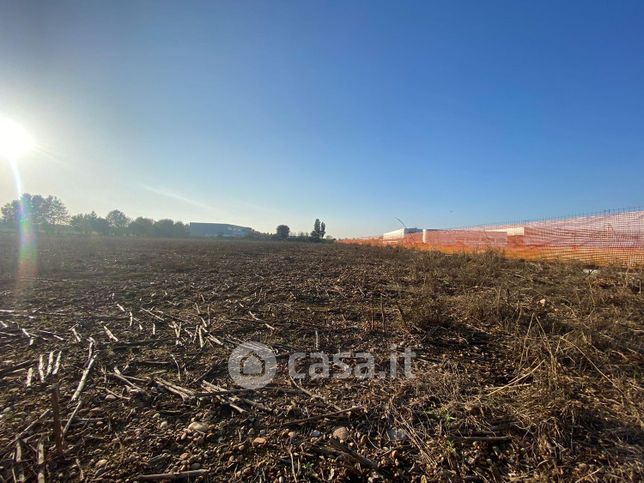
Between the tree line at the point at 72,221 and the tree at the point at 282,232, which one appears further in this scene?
the tree at the point at 282,232

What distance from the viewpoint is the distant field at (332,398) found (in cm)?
168

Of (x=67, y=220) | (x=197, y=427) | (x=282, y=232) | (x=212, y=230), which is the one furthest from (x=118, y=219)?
(x=197, y=427)

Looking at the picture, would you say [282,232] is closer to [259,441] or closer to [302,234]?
[302,234]

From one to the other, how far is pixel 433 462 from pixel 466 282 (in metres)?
5.84

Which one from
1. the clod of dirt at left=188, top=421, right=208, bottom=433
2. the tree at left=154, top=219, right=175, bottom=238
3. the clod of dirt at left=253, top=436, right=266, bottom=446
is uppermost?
the tree at left=154, top=219, right=175, bottom=238

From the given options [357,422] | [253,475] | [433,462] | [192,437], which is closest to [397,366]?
[357,422]

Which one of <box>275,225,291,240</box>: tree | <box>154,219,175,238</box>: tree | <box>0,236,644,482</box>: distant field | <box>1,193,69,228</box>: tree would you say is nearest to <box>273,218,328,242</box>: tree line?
<box>275,225,291,240</box>: tree

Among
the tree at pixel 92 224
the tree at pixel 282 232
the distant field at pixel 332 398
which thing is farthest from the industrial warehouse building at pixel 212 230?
the distant field at pixel 332 398

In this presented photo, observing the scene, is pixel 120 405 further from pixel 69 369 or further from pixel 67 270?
pixel 67 270

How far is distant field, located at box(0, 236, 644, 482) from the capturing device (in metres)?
1.68

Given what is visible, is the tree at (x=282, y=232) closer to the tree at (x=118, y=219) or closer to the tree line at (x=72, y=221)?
the tree line at (x=72, y=221)

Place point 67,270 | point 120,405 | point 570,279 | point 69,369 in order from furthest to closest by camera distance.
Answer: point 67,270, point 570,279, point 69,369, point 120,405

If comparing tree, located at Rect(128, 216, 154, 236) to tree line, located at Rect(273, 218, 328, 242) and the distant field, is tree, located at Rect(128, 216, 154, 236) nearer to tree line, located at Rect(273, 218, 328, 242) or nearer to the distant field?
tree line, located at Rect(273, 218, 328, 242)

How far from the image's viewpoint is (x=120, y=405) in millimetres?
2223
